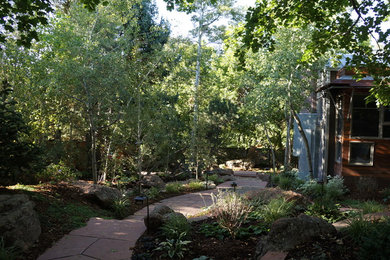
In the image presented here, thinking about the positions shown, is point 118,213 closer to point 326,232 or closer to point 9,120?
point 9,120

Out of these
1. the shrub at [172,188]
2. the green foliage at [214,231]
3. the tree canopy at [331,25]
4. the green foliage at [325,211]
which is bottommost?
the shrub at [172,188]

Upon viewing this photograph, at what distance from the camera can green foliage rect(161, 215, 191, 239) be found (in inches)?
188

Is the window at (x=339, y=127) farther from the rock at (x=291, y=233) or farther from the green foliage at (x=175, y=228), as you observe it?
the green foliage at (x=175, y=228)

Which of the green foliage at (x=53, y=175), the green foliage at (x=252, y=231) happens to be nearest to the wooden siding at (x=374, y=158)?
the green foliage at (x=252, y=231)

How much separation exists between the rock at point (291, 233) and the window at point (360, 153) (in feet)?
21.8

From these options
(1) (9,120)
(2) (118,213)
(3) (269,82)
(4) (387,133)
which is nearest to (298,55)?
(3) (269,82)

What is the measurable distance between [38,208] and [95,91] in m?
4.10

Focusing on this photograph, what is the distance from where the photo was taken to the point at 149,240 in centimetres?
491

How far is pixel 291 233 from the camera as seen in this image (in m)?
3.95

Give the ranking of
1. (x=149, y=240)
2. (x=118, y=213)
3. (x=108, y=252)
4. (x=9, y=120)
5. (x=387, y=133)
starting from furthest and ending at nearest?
(x=387, y=133) < (x=118, y=213) < (x=9, y=120) < (x=149, y=240) < (x=108, y=252)

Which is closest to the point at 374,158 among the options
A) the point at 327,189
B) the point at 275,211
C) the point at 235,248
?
the point at 327,189

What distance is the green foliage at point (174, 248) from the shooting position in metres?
4.20

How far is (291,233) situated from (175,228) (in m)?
1.77

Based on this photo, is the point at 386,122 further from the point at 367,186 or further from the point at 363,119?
the point at 367,186
